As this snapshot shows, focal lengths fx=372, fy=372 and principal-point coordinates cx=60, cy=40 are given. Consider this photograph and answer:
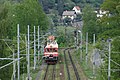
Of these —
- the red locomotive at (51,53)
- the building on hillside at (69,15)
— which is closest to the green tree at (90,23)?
the red locomotive at (51,53)

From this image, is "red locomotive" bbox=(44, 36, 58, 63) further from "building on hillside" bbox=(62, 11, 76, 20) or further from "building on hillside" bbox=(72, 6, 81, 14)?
"building on hillside" bbox=(72, 6, 81, 14)

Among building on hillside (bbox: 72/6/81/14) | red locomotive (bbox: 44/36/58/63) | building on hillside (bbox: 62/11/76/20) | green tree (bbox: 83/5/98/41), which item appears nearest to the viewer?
red locomotive (bbox: 44/36/58/63)

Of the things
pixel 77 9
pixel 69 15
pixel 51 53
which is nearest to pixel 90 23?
pixel 51 53

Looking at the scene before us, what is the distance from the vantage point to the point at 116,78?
23047 millimetres

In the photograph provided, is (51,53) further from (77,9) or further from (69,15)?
(77,9)

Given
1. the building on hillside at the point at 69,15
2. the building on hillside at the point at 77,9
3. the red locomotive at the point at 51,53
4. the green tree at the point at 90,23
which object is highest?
the building on hillside at the point at 77,9

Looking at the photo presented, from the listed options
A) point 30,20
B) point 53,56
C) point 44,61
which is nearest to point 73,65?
point 53,56

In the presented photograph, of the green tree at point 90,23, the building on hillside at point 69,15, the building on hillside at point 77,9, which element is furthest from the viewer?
the building on hillside at point 77,9

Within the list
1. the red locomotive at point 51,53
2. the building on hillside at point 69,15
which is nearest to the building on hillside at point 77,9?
the building on hillside at point 69,15

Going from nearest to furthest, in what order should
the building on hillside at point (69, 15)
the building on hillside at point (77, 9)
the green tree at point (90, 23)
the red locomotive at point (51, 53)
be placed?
the red locomotive at point (51, 53) < the green tree at point (90, 23) < the building on hillside at point (69, 15) < the building on hillside at point (77, 9)

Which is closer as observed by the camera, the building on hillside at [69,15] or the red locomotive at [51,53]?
the red locomotive at [51,53]

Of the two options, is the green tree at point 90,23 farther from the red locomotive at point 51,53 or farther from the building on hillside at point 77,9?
the building on hillside at point 77,9

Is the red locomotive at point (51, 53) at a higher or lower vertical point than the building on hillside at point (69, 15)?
lower

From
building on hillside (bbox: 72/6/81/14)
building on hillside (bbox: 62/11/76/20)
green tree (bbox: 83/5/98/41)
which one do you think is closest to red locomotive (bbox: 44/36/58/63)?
green tree (bbox: 83/5/98/41)
